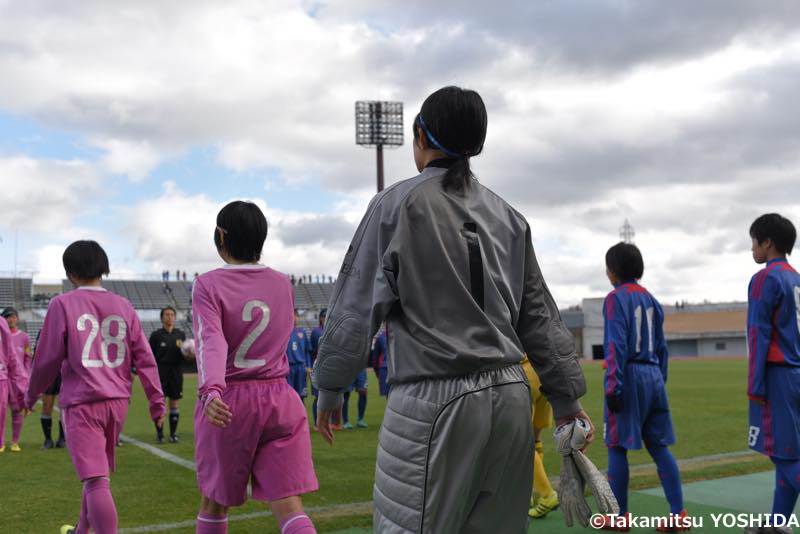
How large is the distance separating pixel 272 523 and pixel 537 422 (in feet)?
7.31

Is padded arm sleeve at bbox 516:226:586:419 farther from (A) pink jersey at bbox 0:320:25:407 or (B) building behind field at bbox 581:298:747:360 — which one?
(B) building behind field at bbox 581:298:747:360

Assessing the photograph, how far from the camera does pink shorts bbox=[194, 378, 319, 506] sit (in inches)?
143

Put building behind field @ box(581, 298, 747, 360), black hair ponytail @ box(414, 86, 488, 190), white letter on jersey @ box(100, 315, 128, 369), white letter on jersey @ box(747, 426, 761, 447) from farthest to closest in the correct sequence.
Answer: building behind field @ box(581, 298, 747, 360) < white letter on jersey @ box(747, 426, 761, 447) < white letter on jersey @ box(100, 315, 128, 369) < black hair ponytail @ box(414, 86, 488, 190)

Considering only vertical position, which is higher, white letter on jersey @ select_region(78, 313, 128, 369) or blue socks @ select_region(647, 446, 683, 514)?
white letter on jersey @ select_region(78, 313, 128, 369)

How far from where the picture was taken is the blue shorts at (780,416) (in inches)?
191

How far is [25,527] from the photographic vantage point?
19.6ft

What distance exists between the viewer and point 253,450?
3.66 metres

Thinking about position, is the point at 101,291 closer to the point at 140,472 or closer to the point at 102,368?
the point at 102,368

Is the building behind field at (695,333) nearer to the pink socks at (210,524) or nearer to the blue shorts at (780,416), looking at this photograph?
the blue shorts at (780,416)

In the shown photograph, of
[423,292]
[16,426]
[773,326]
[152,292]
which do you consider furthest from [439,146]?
[152,292]

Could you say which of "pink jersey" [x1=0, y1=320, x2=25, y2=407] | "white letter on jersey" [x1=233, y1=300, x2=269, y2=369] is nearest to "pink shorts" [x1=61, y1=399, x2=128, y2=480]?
"white letter on jersey" [x1=233, y1=300, x2=269, y2=369]

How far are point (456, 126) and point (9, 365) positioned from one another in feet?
24.9

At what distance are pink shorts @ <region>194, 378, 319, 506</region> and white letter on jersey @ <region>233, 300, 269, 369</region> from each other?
0.32 ft

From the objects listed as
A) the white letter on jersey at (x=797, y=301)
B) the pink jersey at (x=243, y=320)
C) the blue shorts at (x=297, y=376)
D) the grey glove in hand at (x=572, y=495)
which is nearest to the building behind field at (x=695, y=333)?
the blue shorts at (x=297, y=376)
